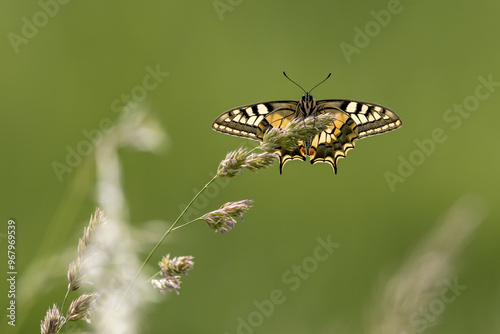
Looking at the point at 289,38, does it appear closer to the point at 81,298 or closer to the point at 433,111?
the point at 433,111
